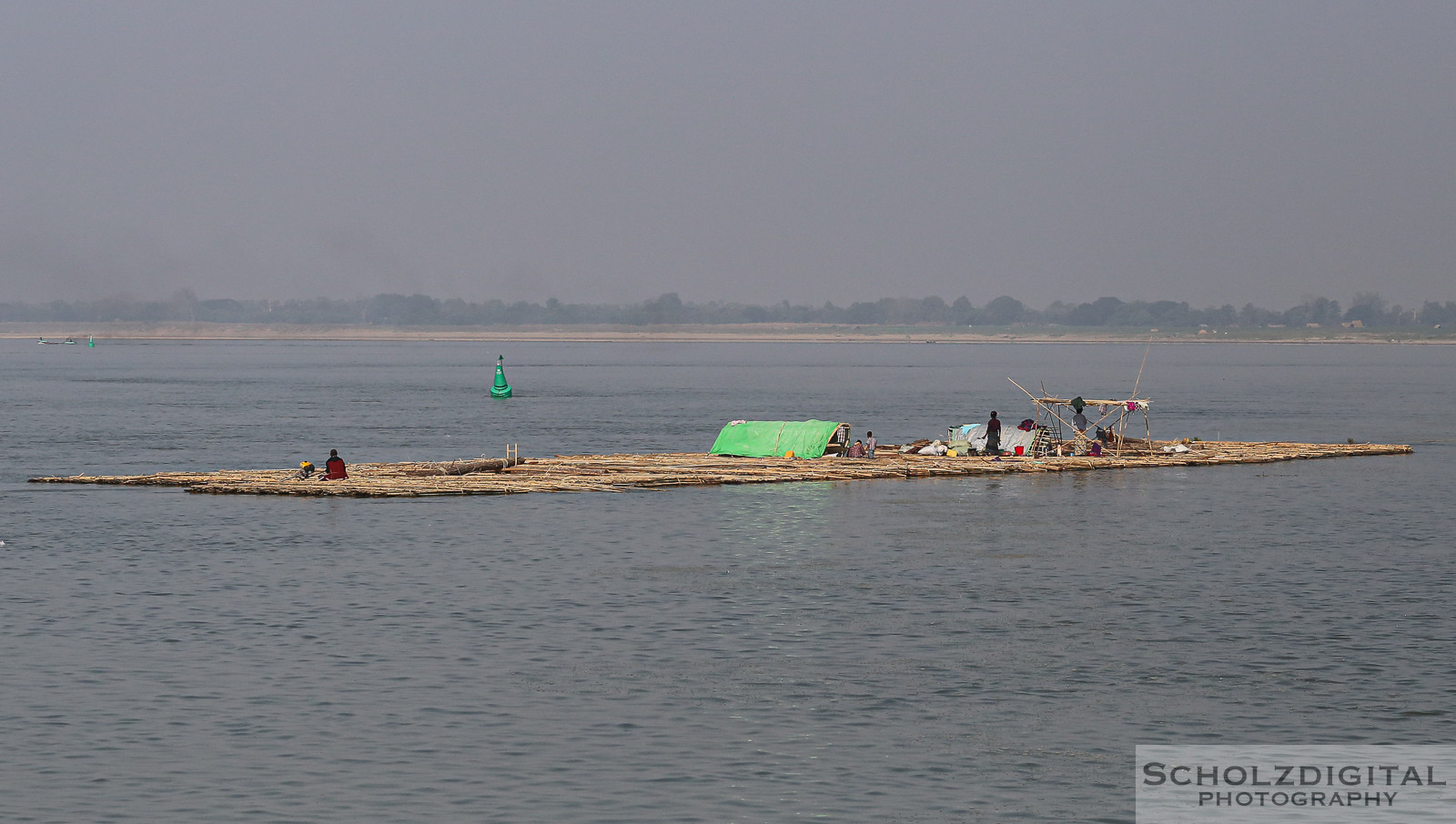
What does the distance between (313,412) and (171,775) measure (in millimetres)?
99189

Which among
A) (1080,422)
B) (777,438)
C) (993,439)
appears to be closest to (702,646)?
(777,438)

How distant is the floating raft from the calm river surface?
75 centimetres

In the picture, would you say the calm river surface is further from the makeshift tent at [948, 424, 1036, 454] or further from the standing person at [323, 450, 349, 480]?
the makeshift tent at [948, 424, 1036, 454]

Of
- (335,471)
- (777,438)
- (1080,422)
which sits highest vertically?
(1080,422)

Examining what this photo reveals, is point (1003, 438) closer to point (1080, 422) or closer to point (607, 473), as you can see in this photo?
point (1080, 422)

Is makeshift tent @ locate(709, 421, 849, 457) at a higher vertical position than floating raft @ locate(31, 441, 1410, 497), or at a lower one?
higher

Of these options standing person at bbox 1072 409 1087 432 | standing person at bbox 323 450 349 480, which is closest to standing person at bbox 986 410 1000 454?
standing person at bbox 1072 409 1087 432

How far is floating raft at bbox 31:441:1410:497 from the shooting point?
5184cm

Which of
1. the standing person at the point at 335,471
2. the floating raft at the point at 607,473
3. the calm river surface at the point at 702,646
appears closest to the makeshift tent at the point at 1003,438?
the floating raft at the point at 607,473

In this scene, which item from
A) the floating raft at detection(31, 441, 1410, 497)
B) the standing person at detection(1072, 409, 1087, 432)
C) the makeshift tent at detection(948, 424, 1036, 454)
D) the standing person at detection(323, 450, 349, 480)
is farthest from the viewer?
the standing person at detection(1072, 409, 1087, 432)

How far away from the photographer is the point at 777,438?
64.7m

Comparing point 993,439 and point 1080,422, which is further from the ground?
point 1080,422

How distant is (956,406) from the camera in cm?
13400

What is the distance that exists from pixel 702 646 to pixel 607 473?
2833cm
